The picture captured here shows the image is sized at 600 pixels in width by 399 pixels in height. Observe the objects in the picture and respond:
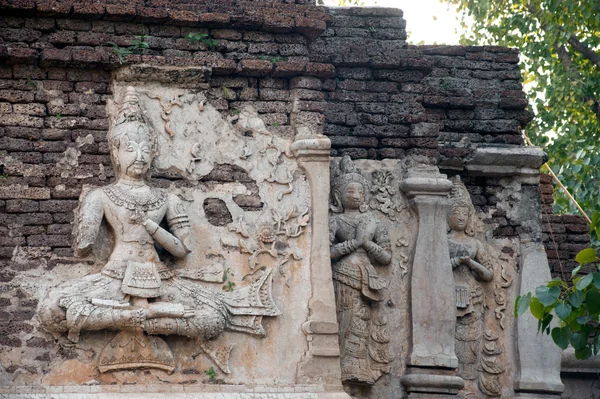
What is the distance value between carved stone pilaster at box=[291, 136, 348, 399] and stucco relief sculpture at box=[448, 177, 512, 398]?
1.40 m

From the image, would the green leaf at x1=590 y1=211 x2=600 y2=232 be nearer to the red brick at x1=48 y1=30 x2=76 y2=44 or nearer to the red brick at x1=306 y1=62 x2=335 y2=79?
the red brick at x1=306 y1=62 x2=335 y2=79

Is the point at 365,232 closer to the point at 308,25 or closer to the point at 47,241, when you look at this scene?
the point at 308,25

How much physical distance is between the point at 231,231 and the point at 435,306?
169cm

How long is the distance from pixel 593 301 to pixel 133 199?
291 cm

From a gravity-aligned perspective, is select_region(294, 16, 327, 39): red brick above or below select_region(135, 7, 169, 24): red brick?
above

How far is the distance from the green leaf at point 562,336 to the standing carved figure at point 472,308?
121 centimetres

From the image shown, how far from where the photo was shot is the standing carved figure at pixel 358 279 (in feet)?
31.8

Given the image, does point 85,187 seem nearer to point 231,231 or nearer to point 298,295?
point 231,231

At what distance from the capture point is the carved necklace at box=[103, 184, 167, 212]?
875 cm

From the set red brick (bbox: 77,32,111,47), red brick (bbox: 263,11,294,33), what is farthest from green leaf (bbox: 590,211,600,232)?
red brick (bbox: 77,32,111,47)

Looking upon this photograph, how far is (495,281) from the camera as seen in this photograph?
34.1 ft

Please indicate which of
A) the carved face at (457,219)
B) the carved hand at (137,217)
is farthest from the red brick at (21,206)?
the carved face at (457,219)

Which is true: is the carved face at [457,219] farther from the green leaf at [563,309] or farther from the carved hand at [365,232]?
the green leaf at [563,309]

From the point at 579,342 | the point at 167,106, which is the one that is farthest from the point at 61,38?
the point at 579,342
